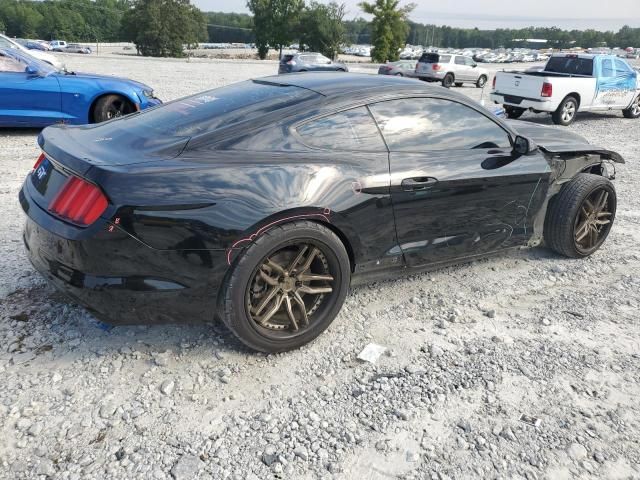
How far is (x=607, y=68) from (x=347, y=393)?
13.5 metres

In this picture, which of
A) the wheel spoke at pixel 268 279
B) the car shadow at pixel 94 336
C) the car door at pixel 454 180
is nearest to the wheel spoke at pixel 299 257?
the wheel spoke at pixel 268 279

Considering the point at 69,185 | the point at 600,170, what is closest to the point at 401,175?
the point at 69,185

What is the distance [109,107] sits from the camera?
809 centimetres

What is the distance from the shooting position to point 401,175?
326cm

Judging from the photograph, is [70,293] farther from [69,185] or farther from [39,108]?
[39,108]

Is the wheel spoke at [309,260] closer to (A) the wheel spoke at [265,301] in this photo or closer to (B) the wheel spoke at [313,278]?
(B) the wheel spoke at [313,278]

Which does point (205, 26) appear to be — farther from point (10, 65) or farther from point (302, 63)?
point (10, 65)

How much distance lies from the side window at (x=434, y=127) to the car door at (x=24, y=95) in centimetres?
629

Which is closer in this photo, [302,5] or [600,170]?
[600,170]

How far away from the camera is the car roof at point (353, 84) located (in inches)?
132

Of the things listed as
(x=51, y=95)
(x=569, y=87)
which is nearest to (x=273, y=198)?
(x=51, y=95)

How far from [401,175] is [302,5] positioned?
228ft

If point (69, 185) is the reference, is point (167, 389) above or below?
Result: below

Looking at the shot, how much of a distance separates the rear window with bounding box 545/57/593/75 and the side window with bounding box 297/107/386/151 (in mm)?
11934
